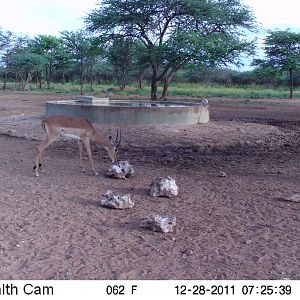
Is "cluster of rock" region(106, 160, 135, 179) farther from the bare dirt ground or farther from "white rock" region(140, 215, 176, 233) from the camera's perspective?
"white rock" region(140, 215, 176, 233)

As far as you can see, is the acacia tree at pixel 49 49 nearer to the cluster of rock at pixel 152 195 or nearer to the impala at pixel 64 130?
the impala at pixel 64 130

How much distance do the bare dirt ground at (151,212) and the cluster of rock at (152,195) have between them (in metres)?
0.09

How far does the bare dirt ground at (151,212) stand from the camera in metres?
4.41

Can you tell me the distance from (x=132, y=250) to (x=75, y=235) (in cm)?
74

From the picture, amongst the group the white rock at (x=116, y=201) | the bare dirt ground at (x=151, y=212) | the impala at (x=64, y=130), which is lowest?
the bare dirt ground at (x=151, y=212)

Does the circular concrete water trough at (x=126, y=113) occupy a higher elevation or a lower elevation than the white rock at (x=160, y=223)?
higher

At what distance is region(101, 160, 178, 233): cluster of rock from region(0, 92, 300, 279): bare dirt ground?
94mm

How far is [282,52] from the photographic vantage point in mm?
42000

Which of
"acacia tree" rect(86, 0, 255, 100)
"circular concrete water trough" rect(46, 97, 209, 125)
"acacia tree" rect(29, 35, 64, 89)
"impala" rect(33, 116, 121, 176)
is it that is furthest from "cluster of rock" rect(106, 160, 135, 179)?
"acacia tree" rect(29, 35, 64, 89)

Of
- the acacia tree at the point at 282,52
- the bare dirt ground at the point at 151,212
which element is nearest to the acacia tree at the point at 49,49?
the acacia tree at the point at 282,52

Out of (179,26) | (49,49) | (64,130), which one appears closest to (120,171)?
(64,130)

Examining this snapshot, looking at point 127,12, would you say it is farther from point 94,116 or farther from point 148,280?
point 148,280

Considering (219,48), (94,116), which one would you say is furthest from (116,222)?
(219,48)

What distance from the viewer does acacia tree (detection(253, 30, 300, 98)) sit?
40750 millimetres
